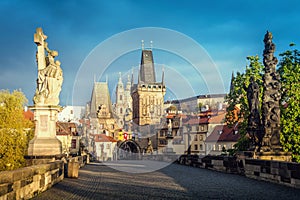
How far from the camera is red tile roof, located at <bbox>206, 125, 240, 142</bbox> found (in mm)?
61266

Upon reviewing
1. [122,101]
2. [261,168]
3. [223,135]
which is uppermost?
[122,101]

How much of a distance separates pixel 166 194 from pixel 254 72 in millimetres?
25028

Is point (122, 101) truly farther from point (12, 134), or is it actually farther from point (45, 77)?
point (45, 77)

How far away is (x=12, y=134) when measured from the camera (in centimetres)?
3591

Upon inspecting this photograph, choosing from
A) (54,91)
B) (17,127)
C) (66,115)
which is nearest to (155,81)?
(66,115)

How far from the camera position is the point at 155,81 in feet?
484

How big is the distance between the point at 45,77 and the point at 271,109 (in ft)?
31.7

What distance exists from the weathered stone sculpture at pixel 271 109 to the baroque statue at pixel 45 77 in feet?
29.1

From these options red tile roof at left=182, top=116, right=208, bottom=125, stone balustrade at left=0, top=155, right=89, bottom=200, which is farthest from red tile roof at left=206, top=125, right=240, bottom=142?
stone balustrade at left=0, top=155, right=89, bottom=200

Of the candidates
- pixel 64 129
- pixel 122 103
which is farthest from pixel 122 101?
pixel 64 129

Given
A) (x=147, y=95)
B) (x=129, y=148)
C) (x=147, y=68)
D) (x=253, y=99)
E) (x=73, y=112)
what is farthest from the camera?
(x=147, y=68)

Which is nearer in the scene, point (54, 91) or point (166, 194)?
point (166, 194)

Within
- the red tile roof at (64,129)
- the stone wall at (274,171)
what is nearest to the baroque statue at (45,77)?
the stone wall at (274,171)

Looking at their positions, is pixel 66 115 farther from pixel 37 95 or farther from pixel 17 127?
pixel 37 95
